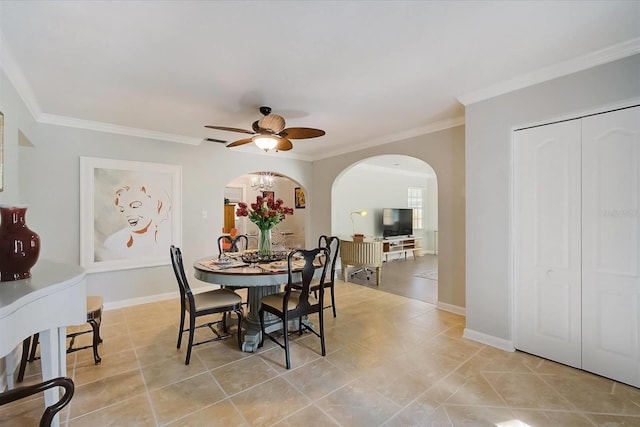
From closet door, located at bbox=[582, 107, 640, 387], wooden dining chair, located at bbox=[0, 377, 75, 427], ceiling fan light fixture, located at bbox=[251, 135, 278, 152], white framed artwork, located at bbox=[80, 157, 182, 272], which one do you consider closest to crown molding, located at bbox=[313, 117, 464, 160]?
closet door, located at bbox=[582, 107, 640, 387]

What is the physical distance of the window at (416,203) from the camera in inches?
348

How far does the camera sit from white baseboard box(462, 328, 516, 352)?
2703mm

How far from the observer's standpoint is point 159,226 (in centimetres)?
423

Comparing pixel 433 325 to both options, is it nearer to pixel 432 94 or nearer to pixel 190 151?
pixel 432 94

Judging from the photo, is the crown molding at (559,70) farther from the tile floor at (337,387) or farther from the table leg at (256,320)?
the table leg at (256,320)

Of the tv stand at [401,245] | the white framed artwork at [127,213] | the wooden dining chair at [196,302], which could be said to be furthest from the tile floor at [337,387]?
the tv stand at [401,245]

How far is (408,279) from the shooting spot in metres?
5.61

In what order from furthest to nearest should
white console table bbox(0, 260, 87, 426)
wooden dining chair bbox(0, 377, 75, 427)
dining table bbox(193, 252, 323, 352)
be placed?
dining table bbox(193, 252, 323, 352) < white console table bbox(0, 260, 87, 426) < wooden dining chair bbox(0, 377, 75, 427)

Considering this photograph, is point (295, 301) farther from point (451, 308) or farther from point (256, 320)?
point (451, 308)

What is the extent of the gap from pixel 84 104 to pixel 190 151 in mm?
1529

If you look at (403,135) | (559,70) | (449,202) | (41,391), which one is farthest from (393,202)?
(41,391)

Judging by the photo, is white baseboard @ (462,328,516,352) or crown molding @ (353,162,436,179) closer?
white baseboard @ (462,328,516,352)

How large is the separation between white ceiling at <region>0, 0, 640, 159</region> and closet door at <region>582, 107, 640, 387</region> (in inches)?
23.4

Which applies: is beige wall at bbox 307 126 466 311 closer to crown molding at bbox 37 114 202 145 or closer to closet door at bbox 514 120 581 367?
closet door at bbox 514 120 581 367
